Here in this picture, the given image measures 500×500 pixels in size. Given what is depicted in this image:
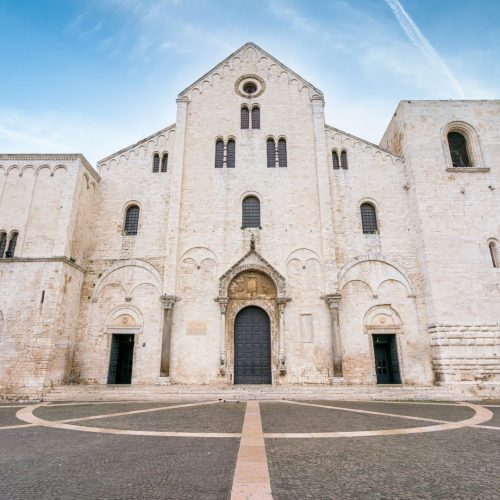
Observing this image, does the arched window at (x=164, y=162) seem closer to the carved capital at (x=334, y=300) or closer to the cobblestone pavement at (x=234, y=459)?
the carved capital at (x=334, y=300)

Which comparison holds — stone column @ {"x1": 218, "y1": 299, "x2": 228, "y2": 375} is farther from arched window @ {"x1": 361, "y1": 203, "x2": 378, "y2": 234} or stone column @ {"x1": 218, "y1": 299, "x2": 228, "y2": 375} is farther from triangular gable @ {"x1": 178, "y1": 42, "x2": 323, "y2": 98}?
triangular gable @ {"x1": 178, "y1": 42, "x2": 323, "y2": 98}

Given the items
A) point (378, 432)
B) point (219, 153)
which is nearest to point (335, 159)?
point (219, 153)

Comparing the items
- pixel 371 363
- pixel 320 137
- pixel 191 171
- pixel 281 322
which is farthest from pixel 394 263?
pixel 191 171

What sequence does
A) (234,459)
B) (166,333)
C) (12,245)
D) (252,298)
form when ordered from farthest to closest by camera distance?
(252,298) → (12,245) → (166,333) → (234,459)

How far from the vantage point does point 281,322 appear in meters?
16.2

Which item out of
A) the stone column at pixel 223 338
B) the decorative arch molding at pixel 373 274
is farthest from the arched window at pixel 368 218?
the stone column at pixel 223 338

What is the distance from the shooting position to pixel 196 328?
16375 mm

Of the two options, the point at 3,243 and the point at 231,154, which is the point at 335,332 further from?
the point at 3,243

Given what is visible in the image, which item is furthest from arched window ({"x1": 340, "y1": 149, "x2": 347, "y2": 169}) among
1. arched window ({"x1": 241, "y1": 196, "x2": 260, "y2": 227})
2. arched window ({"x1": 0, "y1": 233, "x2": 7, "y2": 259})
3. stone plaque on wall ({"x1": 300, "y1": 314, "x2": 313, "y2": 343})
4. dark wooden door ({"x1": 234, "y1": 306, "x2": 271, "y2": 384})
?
arched window ({"x1": 0, "y1": 233, "x2": 7, "y2": 259})

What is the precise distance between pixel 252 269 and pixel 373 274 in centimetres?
621

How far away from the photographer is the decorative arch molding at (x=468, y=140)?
18125mm

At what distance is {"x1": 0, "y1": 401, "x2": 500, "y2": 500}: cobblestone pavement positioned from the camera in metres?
3.94

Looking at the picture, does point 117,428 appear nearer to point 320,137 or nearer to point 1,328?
point 1,328

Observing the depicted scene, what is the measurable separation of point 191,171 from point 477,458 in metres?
17.2
